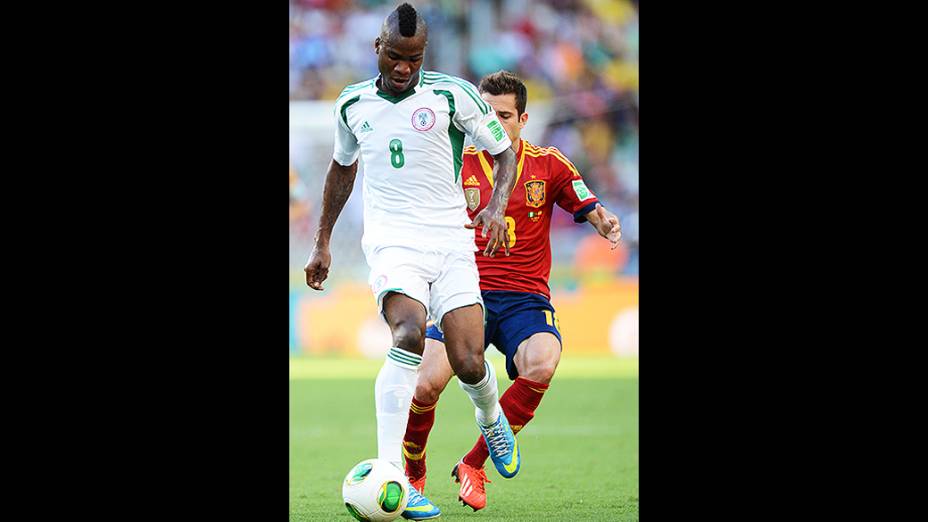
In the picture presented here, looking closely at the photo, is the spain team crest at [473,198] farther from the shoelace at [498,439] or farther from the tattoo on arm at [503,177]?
the shoelace at [498,439]

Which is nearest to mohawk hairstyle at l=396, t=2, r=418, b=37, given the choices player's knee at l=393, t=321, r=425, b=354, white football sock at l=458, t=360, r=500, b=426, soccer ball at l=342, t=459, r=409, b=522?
player's knee at l=393, t=321, r=425, b=354

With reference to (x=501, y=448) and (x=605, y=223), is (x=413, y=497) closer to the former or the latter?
(x=501, y=448)

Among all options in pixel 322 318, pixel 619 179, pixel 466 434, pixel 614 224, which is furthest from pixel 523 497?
pixel 619 179

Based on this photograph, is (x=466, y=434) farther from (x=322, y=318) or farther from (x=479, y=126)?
(x=322, y=318)

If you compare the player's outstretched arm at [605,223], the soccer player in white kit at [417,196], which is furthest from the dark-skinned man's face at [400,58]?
the player's outstretched arm at [605,223]

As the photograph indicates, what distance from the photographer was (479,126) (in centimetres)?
571

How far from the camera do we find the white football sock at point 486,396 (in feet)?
19.1

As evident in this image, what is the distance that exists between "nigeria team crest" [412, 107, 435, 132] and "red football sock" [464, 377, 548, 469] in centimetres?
162

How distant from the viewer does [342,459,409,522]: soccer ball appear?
4988 mm

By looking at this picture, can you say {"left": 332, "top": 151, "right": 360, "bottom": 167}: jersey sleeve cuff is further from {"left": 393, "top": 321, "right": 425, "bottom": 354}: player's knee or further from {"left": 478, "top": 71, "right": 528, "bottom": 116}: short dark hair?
{"left": 478, "top": 71, "right": 528, "bottom": 116}: short dark hair

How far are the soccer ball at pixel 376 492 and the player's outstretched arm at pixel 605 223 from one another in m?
1.93

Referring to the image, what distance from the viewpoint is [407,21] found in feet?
17.3

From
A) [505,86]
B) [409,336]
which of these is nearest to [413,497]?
[409,336]
